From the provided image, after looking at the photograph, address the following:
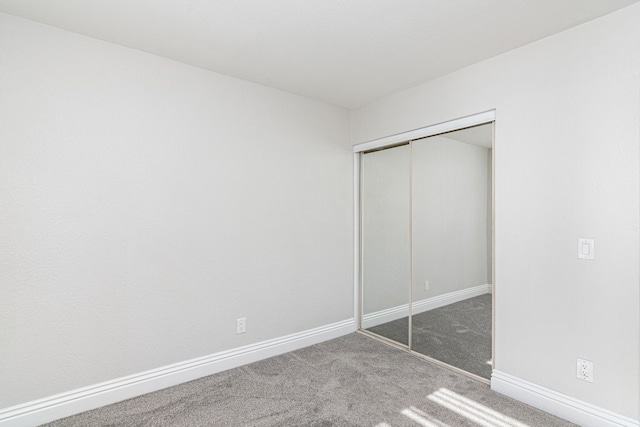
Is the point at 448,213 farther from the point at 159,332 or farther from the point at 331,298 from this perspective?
the point at 159,332

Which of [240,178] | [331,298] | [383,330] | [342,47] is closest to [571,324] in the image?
[383,330]

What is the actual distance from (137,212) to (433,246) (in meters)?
2.49

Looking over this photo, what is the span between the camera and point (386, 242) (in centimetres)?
353

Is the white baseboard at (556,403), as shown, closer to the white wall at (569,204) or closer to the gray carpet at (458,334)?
the white wall at (569,204)

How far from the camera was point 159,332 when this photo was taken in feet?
8.33

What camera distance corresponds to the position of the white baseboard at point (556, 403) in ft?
6.44

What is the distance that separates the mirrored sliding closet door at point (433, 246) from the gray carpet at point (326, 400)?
34 centimetres

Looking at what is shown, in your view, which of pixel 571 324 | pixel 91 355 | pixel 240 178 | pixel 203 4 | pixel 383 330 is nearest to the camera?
pixel 203 4

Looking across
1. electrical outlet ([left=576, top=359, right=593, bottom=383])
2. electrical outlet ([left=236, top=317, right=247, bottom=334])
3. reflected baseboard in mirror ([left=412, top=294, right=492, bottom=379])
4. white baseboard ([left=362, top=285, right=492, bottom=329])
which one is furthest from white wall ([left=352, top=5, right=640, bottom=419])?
electrical outlet ([left=236, top=317, right=247, bottom=334])

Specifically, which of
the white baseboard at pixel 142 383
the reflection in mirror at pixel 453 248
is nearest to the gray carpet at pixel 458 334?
the reflection in mirror at pixel 453 248

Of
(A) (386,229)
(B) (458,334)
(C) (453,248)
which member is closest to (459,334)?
(B) (458,334)

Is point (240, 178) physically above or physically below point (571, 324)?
above

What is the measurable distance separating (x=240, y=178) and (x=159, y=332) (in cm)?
137

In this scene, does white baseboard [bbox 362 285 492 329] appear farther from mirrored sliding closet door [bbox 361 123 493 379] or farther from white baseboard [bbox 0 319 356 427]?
white baseboard [bbox 0 319 356 427]
